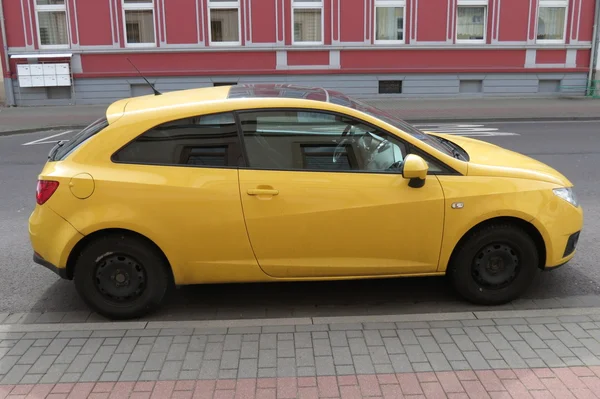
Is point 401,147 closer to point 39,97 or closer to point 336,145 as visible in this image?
point 336,145

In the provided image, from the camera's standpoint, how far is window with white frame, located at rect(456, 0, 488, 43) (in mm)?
20359

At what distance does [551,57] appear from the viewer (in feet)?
67.9

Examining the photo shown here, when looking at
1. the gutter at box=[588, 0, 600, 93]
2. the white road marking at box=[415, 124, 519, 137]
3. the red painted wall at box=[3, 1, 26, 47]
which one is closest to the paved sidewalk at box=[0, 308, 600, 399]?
the white road marking at box=[415, 124, 519, 137]

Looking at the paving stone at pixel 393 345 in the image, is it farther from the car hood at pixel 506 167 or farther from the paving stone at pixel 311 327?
the car hood at pixel 506 167

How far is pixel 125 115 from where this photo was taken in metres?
4.12

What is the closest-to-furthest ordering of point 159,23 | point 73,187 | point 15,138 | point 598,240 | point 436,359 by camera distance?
point 436,359 < point 73,187 < point 598,240 < point 15,138 < point 159,23

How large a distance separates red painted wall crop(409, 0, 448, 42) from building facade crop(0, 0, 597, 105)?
0.12 ft

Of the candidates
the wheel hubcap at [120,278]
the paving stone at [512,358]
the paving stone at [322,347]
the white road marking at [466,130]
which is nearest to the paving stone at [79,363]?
the wheel hubcap at [120,278]

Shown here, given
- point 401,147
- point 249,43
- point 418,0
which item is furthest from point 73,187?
point 418,0

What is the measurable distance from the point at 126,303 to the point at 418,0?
1846cm

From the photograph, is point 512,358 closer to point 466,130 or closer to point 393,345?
point 393,345

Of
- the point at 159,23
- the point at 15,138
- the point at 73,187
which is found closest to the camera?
the point at 73,187

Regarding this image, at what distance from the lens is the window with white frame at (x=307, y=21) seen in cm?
1992

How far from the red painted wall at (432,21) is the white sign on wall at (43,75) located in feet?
40.4
